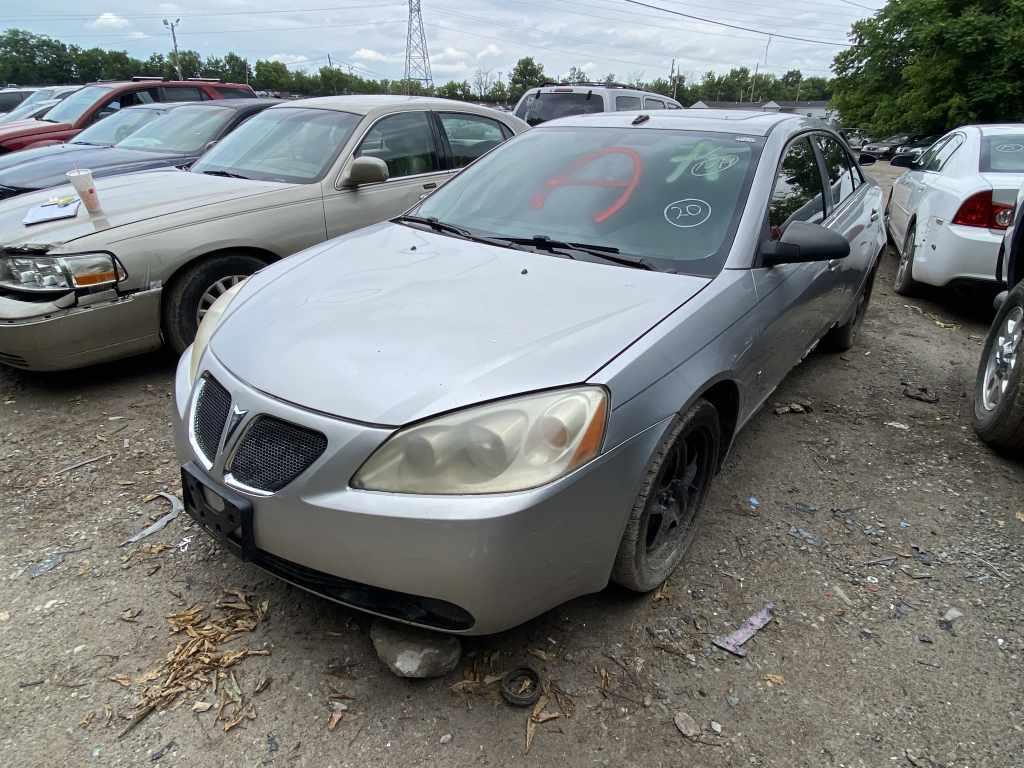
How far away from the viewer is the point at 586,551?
1.91 m

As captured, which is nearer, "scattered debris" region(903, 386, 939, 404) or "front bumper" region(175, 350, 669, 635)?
"front bumper" region(175, 350, 669, 635)

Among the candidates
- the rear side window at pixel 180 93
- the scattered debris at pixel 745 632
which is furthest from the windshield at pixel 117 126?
the scattered debris at pixel 745 632

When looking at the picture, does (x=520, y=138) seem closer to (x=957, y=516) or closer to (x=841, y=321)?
(x=841, y=321)

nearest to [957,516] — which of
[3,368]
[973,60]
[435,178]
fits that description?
[435,178]

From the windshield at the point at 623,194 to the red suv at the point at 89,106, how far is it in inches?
318

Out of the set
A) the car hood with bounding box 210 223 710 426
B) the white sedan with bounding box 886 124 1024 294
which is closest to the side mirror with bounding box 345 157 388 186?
the car hood with bounding box 210 223 710 426

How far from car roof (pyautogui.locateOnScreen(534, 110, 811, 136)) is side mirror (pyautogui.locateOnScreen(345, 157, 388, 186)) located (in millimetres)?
1281

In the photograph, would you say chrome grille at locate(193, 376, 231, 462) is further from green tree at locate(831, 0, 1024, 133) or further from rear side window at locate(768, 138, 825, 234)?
green tree at locate(831, 0, 1024, 133)

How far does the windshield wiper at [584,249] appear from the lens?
253cm

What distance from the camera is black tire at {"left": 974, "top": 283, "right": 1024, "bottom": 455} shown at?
3232mm

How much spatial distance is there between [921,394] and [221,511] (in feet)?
13.5

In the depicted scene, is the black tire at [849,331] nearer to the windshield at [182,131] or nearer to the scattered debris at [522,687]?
the scattered debris at [522,687]

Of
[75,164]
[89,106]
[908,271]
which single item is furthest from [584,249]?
[89,106]

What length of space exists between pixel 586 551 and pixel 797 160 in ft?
7.79
